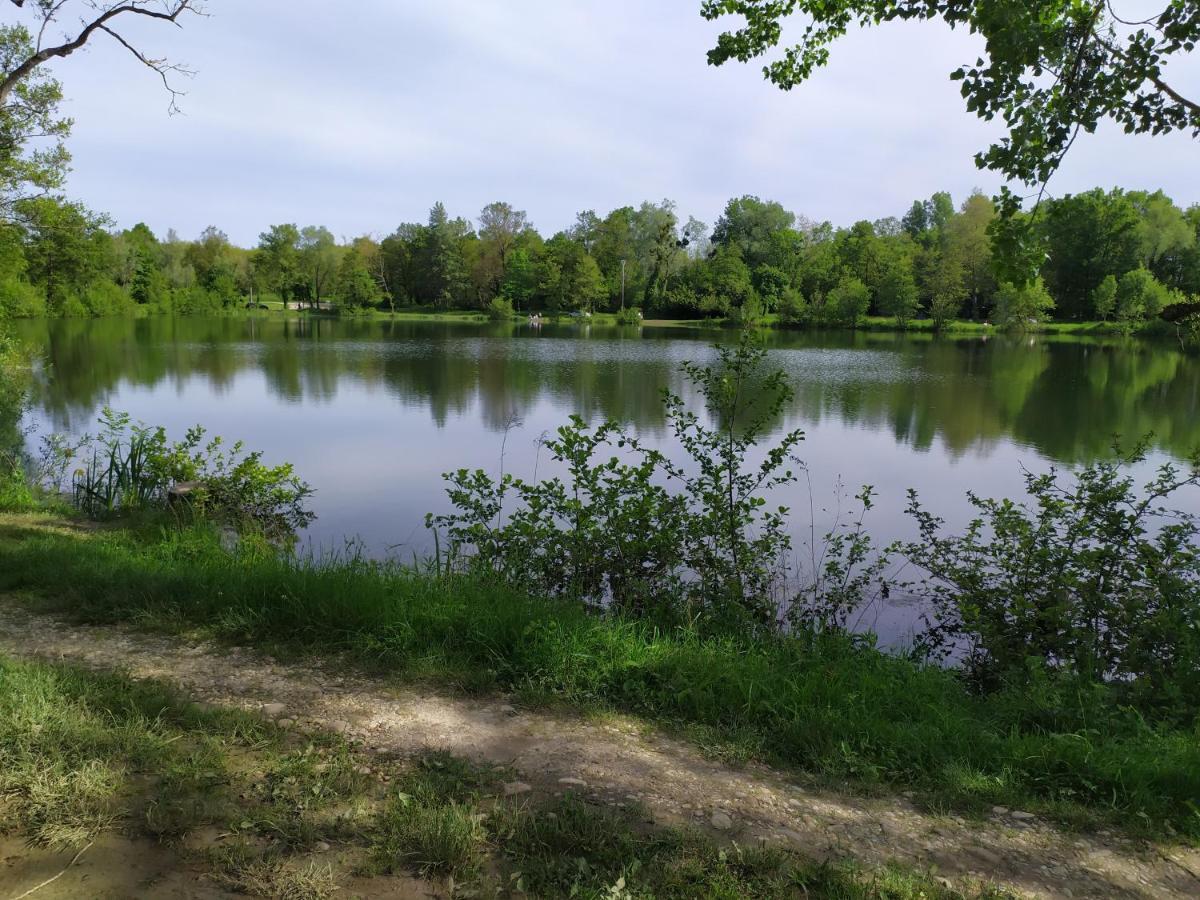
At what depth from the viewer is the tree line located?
63.1 meters

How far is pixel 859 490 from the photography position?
1240 cm

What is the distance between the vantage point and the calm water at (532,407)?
42.0 feet

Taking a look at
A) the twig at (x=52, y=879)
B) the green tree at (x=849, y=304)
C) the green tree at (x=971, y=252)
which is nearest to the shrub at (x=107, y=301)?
the green tree at (x=849, y=304)

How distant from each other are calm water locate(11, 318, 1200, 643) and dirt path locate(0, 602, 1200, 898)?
13.5ft

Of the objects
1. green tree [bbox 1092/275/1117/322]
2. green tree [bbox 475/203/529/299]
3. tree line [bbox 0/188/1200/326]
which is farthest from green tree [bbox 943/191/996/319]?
green tree [bbox 475/203/529/299]

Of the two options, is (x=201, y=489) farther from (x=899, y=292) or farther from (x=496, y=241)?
(x=496, y=241)

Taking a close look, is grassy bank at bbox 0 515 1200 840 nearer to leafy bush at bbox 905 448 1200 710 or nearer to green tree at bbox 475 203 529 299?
leafy bush at bbox 905 448 1200 710

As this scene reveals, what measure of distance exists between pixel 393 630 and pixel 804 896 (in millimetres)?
2599

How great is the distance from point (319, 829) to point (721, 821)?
1401 millimetres

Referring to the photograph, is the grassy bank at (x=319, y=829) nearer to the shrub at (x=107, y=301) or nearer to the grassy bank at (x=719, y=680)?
the grassy bank at (x=719, y=680)

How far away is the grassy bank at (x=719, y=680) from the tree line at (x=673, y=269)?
55685 millimetres

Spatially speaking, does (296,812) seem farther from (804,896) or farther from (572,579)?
(572,579)

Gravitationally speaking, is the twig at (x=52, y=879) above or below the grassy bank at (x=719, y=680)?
above

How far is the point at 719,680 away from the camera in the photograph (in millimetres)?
3938
